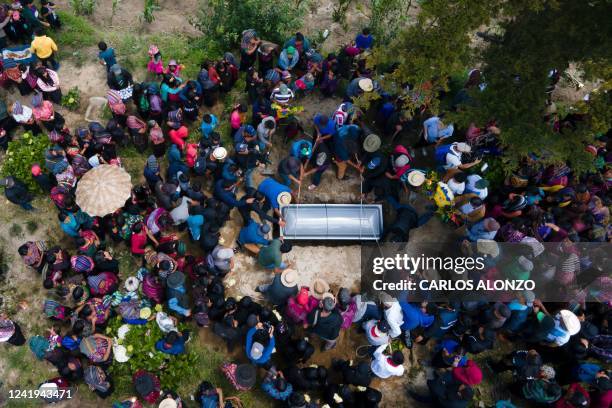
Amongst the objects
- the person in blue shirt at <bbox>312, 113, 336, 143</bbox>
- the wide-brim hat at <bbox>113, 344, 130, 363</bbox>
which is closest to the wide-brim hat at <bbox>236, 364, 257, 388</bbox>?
the wide-brim hat at <bbox>113, 344, 130, 363</bbox>

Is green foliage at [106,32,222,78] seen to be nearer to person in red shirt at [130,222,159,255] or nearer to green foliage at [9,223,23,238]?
green foliage at [9,223,23,238]

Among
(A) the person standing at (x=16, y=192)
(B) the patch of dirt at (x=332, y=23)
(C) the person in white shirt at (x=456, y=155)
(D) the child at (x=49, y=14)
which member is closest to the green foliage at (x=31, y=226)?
(A) the person standing at (x=16, y=192)

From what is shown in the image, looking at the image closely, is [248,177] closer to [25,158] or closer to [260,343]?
[260,343]

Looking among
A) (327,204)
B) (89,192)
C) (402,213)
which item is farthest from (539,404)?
(89,192)

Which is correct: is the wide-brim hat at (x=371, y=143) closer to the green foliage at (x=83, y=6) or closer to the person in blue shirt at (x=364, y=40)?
the person in blue shirt at (x=364, y=40)

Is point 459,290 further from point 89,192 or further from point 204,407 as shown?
point 89,192

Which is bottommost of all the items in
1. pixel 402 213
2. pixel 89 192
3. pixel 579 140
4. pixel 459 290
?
pixel 459 290

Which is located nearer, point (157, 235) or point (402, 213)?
point (157, 235)
